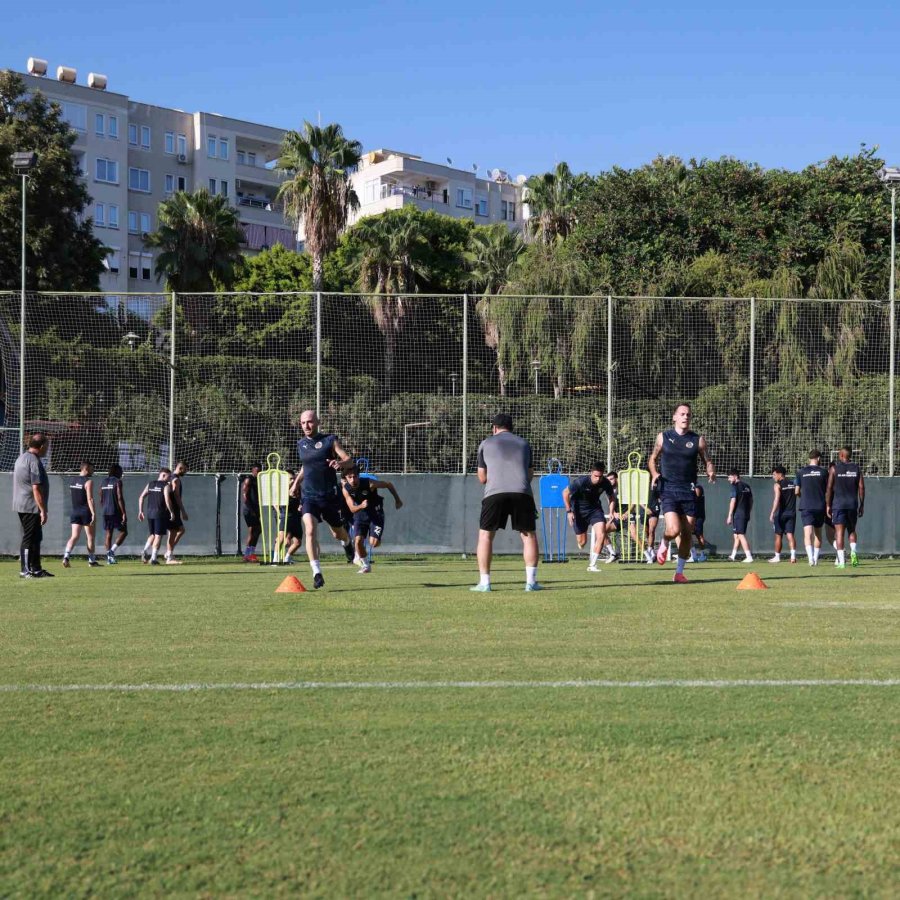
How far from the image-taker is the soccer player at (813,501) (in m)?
23.0

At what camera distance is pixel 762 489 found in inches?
1087

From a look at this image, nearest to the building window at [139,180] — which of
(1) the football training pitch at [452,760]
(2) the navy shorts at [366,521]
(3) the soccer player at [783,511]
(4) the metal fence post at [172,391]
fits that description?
(4) the metal fence post at [172,391]

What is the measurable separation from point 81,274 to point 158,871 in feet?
166

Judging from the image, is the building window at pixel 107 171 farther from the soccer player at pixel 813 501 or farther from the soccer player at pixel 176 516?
the soccer player at pixel 813 501

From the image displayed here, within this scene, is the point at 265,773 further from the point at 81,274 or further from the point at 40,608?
the point at 81,274

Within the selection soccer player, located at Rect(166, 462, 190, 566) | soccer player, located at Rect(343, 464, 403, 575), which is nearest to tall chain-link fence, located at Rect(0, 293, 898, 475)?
soccer player, located at Rect(166, 462, 190, 566)

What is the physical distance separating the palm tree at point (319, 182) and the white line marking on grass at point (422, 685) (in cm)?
4741

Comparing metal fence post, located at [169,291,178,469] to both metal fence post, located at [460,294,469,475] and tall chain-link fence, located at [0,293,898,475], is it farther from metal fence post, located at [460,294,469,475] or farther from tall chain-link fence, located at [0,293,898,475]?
metal fence post, located at [460,294,469,475]

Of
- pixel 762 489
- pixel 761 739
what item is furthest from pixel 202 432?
pixel 761 739

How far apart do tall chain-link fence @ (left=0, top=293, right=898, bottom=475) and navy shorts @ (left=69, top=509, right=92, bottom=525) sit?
10.9 ft

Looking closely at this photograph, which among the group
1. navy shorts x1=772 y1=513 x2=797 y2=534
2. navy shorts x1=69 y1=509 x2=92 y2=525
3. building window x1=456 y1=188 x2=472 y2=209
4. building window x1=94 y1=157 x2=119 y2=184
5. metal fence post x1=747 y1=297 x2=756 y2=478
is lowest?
navy shorts x1=772 y1=513 x2=797 y2=534

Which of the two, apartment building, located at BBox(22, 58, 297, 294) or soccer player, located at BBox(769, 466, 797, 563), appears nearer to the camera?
soccer player, located at BBox(769, 466, 797, 563)

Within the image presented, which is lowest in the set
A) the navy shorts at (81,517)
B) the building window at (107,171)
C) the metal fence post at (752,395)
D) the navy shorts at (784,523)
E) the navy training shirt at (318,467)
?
the navy shorts at (784,523)

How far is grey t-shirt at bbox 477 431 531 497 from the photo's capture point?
14.0m
